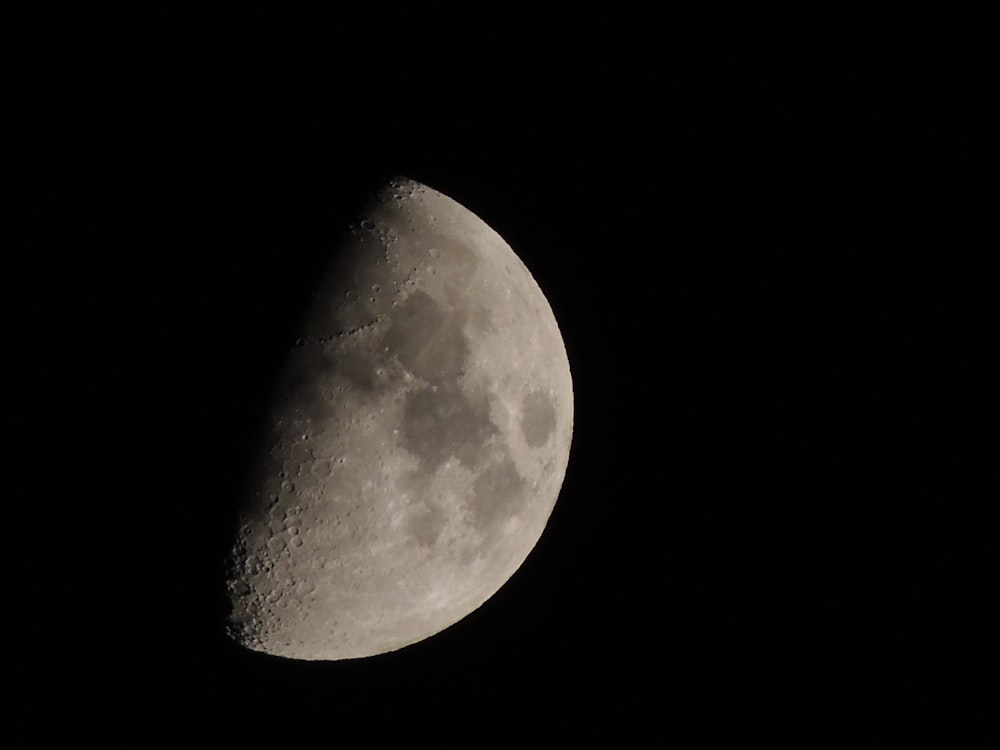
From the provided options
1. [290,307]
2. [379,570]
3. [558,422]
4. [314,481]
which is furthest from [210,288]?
[558,422]

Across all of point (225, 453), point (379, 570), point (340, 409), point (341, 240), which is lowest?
point (379, 570)

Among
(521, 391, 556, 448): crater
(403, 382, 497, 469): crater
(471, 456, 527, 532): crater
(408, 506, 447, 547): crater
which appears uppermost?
(521, 391, 556, 448): crater

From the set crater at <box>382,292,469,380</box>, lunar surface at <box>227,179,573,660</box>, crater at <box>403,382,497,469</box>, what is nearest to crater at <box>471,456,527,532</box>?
lunar surface at <box>227,179,573,660</box>

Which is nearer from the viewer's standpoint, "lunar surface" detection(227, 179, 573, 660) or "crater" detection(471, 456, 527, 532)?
"lunar surface" detection(227, 179, 573, 660)

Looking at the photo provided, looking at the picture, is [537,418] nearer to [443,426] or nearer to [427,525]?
[443,426]

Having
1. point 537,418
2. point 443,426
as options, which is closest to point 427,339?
point 443,426

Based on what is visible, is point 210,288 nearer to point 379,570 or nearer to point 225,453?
point 225,453

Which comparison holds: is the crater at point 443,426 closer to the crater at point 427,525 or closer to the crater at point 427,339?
the crater at point 427,339

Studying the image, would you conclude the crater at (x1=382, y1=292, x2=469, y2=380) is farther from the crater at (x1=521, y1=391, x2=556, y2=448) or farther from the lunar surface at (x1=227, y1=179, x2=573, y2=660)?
the crater at (x1=521, y1=391, x2=556, y2=448)
